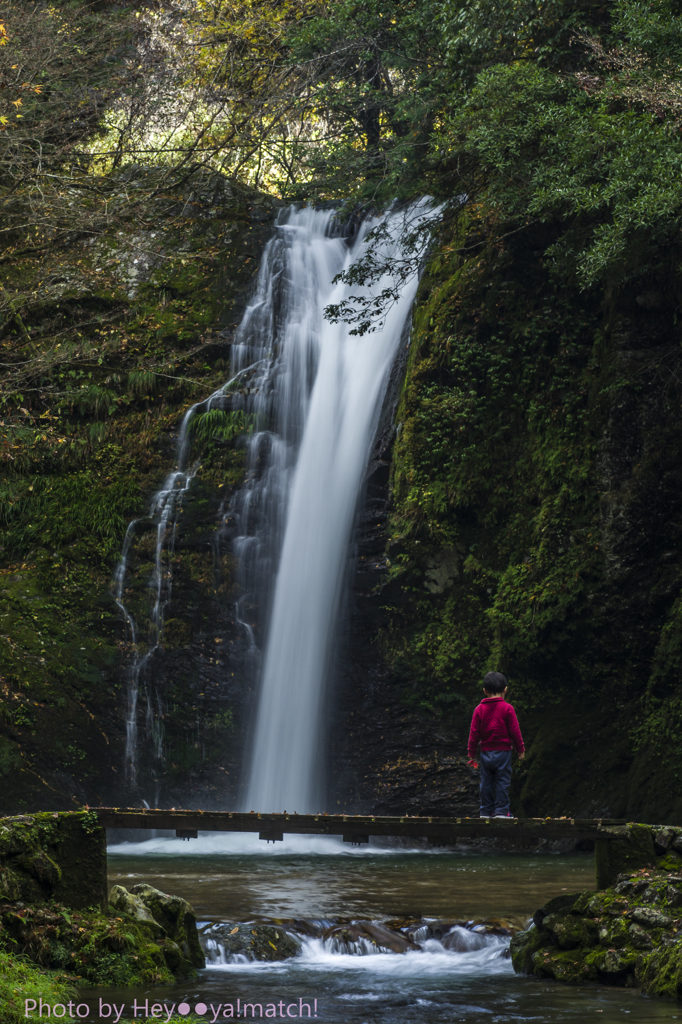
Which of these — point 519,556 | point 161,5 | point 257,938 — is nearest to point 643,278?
point 519,556

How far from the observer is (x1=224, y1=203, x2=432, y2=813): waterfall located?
12984mm

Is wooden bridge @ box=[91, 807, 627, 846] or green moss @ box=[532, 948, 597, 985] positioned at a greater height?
wooden bridge @ box=[91, 807, 627, 846]

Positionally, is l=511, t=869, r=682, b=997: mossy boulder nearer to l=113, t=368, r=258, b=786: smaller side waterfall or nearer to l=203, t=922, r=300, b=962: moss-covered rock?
l=203, t=922, r=300, b=962: moss-covered rock

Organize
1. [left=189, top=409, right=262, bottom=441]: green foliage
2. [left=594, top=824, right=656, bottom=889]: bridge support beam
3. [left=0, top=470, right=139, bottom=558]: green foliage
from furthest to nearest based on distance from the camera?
1. [left=189, top=409, right=262, bottom=441]: green foliage
2. [left=0, top=470, right=139, bottom=558]: green foliage
3. [left=594, top=824, right=656, bottom=889]: bridge support beam

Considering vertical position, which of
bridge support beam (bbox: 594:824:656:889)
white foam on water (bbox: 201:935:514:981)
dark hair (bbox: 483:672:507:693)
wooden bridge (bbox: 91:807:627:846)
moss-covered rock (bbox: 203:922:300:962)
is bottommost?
white foam on water (bbox: 201:935:514:981)

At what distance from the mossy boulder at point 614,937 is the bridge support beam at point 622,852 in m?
0.13

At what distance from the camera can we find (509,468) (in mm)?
13469

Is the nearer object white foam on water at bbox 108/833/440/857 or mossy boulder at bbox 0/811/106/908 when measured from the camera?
mossy boulder at bbox 0/811/106/908

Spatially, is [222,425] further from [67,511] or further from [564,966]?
[564,966]

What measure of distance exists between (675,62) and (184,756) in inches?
422

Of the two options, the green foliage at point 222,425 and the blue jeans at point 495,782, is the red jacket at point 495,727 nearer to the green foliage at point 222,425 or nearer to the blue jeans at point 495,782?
the blue jeans at point 495,782

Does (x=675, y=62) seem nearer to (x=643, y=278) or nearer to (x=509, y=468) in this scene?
(x=643, y=278)

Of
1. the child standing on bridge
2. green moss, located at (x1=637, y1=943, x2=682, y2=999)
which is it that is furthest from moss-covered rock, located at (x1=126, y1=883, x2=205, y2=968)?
green moss, located at (x1=637, y1=943, x2=682, y2=999)

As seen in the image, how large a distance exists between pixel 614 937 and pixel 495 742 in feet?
6.46
